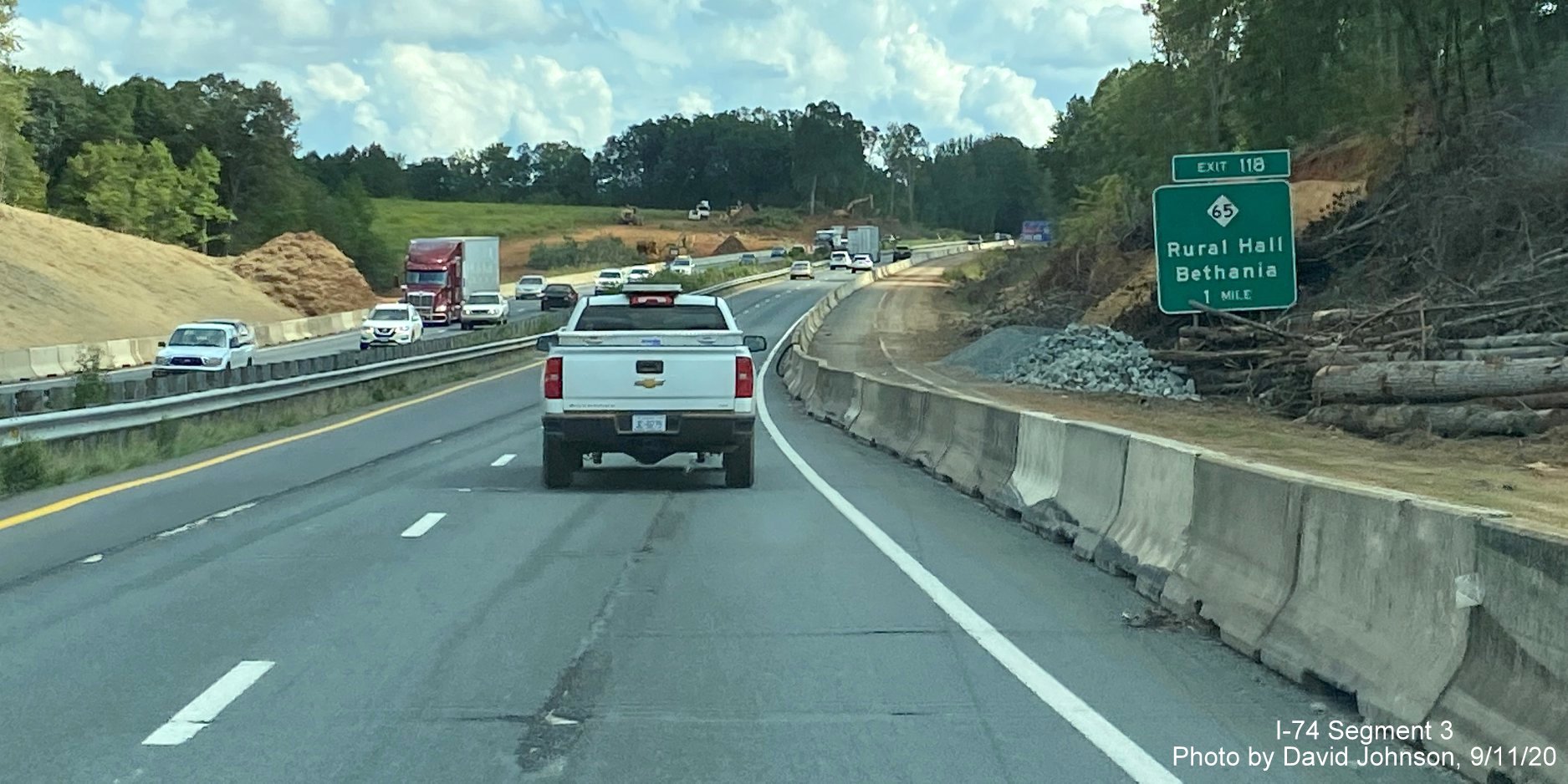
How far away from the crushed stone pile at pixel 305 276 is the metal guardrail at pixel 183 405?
55.5 metres

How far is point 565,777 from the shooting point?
6.64 metres

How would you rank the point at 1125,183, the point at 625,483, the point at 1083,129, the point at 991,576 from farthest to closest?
the point at 1083,129, the point at 1125,183, the point at 625,483, the point at 991,576

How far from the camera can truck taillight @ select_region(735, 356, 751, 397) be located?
17.4m

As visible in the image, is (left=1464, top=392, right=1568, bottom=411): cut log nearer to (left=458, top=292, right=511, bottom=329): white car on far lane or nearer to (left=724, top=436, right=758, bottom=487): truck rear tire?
(left=724, top=436, right=758, bottom=487): truck rear tire

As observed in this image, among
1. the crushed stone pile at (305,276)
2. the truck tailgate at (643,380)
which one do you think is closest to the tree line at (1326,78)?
the truck tailgate at (643,380)

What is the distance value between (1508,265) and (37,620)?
88.8 feet

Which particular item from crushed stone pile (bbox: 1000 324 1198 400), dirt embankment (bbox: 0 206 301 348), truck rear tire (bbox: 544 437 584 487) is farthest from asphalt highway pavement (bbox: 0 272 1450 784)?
dirt embankment (bbox: 0 206 301 348)

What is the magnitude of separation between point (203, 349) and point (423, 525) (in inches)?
1179

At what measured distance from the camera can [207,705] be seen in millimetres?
7812

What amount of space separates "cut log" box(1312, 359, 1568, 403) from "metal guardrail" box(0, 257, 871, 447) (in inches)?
490

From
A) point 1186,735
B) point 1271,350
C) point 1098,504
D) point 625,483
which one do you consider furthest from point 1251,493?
point 1271,350

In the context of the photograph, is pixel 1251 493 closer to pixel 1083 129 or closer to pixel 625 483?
pixel 625 483

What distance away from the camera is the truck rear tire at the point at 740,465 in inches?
700

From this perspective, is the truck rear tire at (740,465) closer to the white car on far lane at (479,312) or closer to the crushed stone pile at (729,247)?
the white car on far lane at (479,312)
